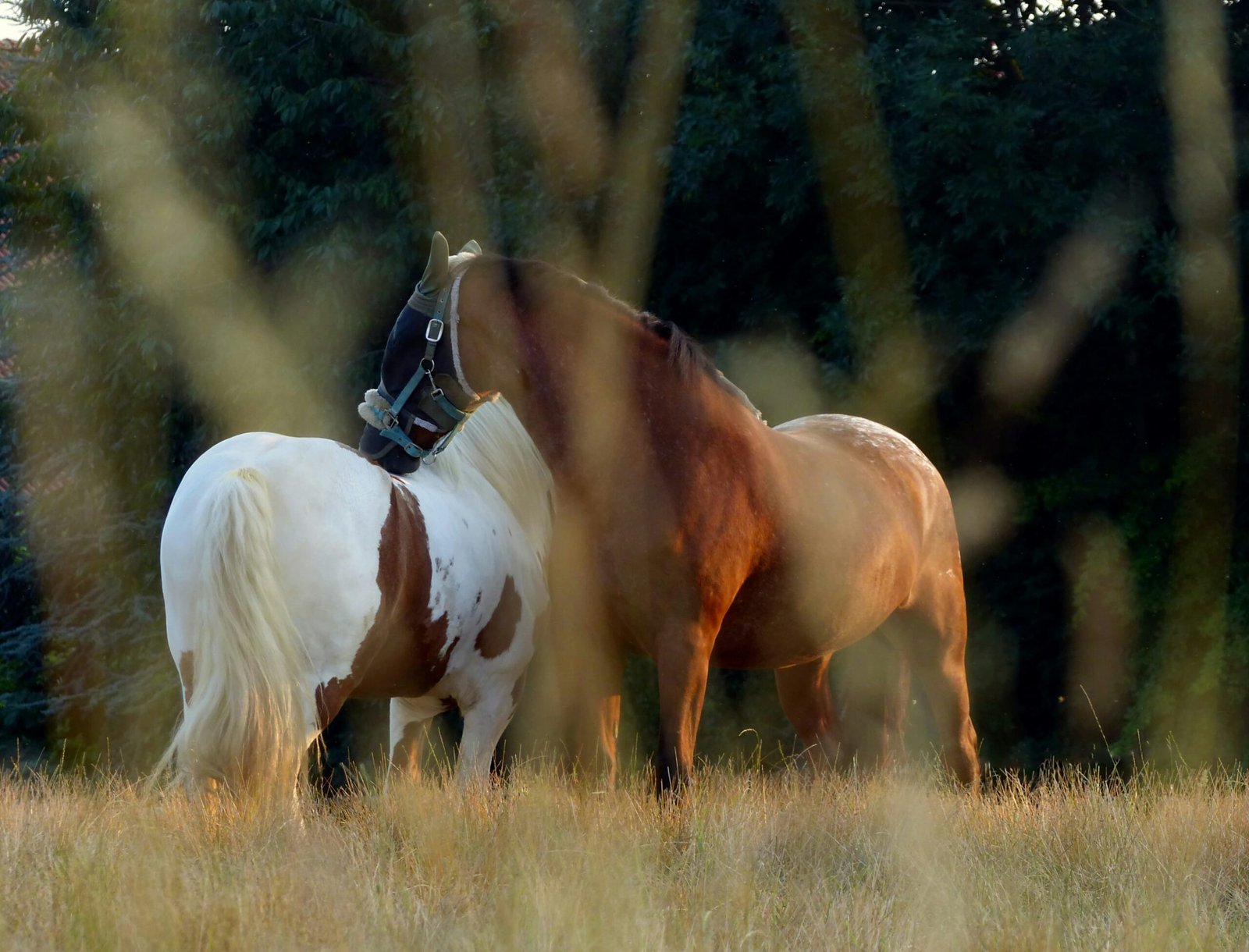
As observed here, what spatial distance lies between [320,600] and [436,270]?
48.8 inches

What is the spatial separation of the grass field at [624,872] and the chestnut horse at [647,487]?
22.7 inches

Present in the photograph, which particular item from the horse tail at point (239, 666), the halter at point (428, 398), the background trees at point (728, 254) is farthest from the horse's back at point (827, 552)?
the background trees at point (728, 254)

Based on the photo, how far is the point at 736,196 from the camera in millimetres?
10750

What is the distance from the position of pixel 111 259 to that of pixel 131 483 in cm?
193

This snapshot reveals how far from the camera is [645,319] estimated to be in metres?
4.93

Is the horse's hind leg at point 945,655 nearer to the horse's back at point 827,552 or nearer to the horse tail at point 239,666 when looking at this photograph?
the horse's back at point 827,552

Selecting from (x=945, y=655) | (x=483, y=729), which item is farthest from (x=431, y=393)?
(x=945, y=655)

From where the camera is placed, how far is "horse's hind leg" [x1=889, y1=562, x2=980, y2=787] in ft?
20.0

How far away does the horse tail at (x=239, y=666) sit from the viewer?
4117 millimetres

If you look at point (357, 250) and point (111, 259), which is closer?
point (357, 250)

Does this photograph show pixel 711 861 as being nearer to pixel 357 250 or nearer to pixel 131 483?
pixel 357 250

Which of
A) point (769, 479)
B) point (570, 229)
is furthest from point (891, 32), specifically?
point (769, 479)

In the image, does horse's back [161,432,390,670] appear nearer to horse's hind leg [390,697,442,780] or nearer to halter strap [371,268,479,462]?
halter strap [371,268,479,462]

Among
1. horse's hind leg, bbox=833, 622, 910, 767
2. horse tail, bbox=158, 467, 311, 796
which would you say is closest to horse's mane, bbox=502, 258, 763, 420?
horse tail, bbox=158, 467, 311, 796
